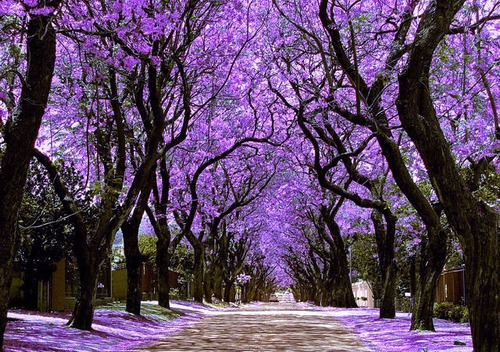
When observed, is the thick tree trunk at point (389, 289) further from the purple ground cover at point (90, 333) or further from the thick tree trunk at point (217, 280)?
the thick tree trunk at point (217, 280)

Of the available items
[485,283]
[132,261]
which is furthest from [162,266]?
[485,283]

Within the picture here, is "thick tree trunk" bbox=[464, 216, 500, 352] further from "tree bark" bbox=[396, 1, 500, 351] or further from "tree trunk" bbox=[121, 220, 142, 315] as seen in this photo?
"tree trunk" bbox=[121, 220, 142, 315]

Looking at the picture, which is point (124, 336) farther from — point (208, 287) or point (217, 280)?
point (217, 280)

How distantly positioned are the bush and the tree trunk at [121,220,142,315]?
9.11 m

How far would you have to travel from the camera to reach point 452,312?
2028 centimetres

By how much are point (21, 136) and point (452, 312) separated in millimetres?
16097

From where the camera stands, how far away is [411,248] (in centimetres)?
2558

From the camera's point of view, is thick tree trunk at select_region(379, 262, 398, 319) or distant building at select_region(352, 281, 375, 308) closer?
thick tree trunk at select_region(379, 262, 398, 319)

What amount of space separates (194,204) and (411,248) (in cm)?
877

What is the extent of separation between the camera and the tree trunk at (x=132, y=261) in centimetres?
1708

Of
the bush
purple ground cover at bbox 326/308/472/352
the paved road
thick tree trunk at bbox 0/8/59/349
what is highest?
thick tree trunk at bbox 0/8/59/349

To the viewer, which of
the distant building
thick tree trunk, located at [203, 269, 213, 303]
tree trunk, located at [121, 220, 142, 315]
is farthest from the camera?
the distant building

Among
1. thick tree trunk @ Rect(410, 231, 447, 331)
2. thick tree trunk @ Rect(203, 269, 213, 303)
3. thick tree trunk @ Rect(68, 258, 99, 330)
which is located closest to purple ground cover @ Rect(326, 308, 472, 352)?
thick tree trunk @ Rect(410, 231, 447, 331)

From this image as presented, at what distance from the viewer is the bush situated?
1873 centimetres
